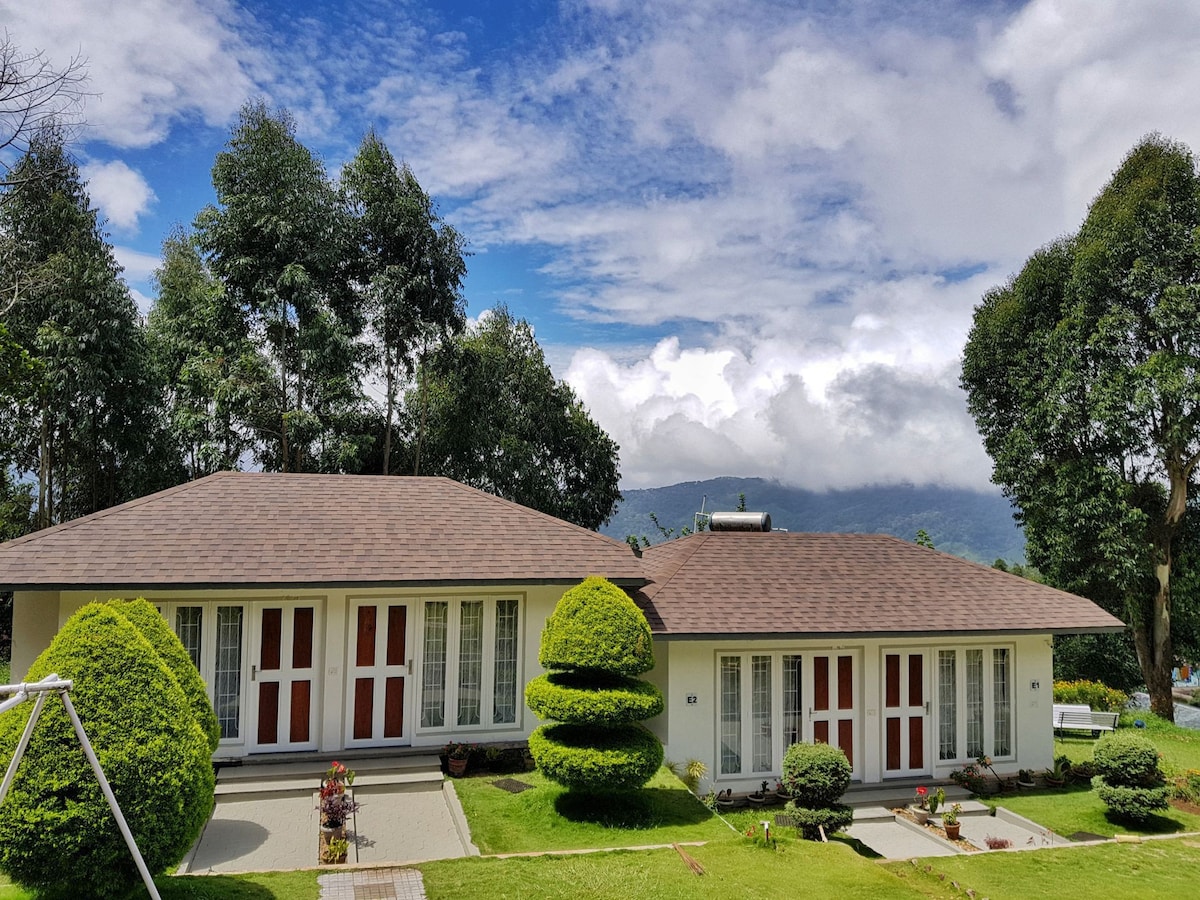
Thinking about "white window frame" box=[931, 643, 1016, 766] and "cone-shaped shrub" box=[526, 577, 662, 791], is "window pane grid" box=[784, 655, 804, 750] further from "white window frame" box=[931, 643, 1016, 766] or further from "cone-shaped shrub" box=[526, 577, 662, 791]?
"cone-shaped shrub" box=[526, 577, 662, 791]

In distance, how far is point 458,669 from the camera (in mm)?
13219

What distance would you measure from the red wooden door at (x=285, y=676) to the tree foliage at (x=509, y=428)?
53.5 ft

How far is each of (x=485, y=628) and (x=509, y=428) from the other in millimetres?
19046

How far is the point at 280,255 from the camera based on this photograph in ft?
85.1

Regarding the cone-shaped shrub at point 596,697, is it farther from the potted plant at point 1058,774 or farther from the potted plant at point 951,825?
the potted plant at point 1058,774

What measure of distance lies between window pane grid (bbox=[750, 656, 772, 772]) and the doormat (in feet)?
12.5

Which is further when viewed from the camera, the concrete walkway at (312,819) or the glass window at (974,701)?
the glass window at (974,701)

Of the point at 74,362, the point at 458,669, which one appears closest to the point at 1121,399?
the point at 458,669

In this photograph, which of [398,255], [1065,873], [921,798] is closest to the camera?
[1065,873]

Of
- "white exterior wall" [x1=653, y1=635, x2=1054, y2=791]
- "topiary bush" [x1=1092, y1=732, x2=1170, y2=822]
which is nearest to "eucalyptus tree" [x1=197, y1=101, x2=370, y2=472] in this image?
"white exterior wall" [x1=653, y1=635, x2=1054, y2=791]

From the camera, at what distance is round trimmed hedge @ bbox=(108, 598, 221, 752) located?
7.86 metres

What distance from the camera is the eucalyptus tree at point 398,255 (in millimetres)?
27500

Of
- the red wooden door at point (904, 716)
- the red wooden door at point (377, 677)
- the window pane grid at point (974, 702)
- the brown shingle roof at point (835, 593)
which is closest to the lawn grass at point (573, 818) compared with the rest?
the red wooden door at point (377, 677)

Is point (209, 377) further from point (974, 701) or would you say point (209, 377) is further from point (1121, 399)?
point (1121, 399)
